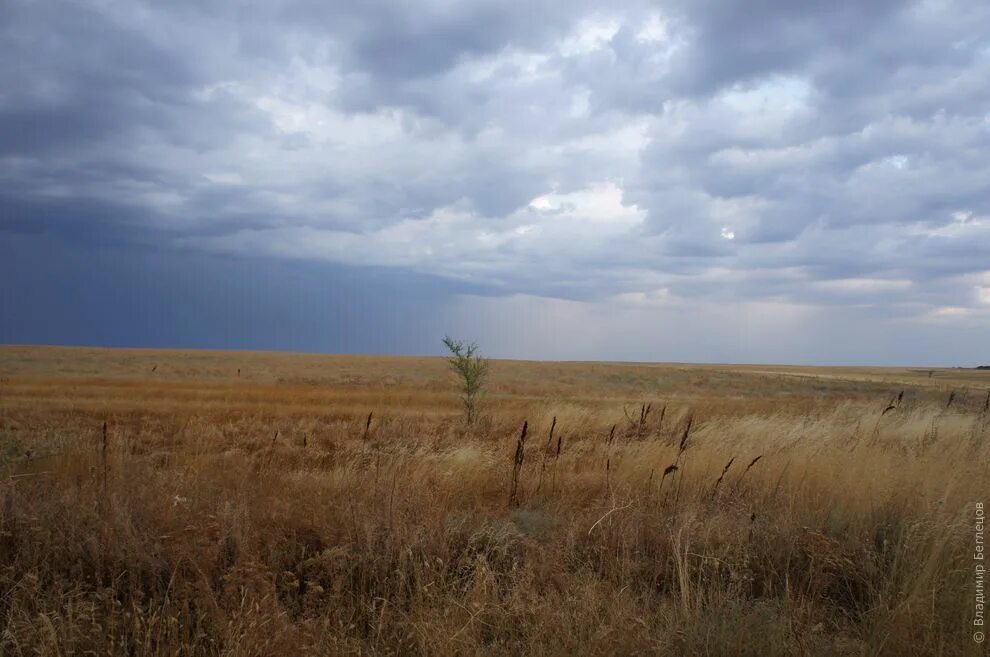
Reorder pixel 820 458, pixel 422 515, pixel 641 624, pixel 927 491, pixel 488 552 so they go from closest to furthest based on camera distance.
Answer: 1. pixel 641 624
2. pixel 488 552
3. pixel 422 515
4. pixel 927 491
5. pixel 820 458

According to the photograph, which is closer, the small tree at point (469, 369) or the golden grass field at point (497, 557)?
the golden grass field at point (497, 557)

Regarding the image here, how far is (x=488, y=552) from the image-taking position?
485 cm

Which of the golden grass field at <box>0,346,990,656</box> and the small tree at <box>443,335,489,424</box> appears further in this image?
the small tree at <box>443,335,489,424</box>

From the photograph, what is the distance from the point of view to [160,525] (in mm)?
4961

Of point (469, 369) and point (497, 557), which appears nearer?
point (497, 557)

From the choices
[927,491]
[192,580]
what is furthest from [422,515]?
[927,491]

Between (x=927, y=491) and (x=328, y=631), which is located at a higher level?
(x=927, y=491)

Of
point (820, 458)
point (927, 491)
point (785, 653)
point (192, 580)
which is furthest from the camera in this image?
point (820, 458)

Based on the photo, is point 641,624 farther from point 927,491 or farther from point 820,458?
point 820,458

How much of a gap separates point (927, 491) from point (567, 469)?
13.2ft

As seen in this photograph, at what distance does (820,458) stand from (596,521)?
4146mm

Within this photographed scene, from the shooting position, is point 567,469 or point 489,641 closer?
point 489,641

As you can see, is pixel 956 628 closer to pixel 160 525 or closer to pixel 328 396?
pixel 160 525

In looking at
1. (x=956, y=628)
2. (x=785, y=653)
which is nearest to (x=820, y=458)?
(x=956, y=628)
